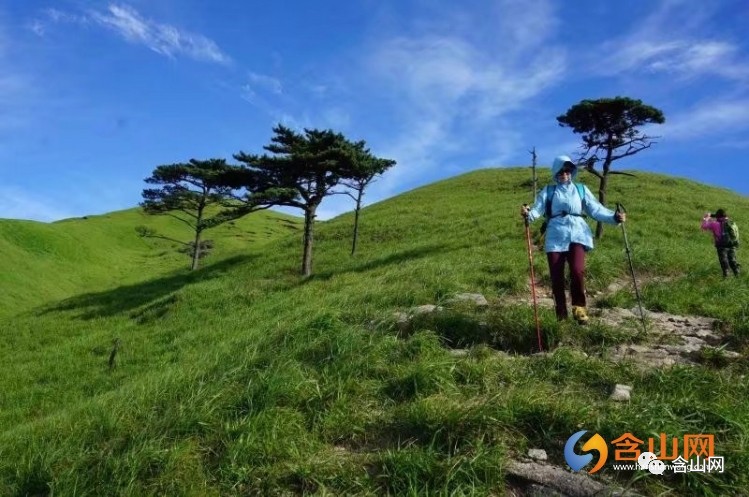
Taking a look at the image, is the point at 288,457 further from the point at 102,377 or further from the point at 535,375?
the point at 102,377

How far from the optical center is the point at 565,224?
7.93 m

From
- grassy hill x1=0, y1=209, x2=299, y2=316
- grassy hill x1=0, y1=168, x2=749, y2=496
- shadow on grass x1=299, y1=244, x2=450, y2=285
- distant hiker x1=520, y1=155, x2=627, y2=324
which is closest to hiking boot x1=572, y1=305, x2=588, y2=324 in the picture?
distant hiker x1=520, y1=155, x2=627, y2=324

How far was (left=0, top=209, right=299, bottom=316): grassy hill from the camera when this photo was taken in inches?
1534

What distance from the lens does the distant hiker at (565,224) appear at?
7836 millimetres

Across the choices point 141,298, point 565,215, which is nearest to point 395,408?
point 565,215

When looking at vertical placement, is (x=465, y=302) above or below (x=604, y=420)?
above

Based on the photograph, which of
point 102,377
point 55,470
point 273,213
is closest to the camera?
point 55,470

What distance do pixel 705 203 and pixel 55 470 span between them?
38411 mm

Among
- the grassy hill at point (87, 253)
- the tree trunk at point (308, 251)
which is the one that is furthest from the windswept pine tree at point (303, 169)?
the grassy hill at point (87, 253)

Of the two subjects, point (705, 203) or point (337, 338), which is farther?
point (705, 203)

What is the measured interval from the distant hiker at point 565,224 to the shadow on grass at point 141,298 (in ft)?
58.4

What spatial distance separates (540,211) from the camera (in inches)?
314

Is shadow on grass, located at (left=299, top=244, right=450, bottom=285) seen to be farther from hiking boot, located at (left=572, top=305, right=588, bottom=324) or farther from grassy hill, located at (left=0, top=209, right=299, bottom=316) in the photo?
grassy hill, located at (left=0, top=209, right=299, bottom=316)

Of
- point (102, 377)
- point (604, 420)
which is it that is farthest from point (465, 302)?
point (102, 377)
